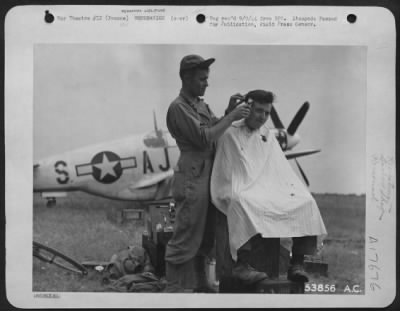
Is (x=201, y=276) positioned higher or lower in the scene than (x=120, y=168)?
lower

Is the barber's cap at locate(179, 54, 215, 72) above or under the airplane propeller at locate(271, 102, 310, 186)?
above

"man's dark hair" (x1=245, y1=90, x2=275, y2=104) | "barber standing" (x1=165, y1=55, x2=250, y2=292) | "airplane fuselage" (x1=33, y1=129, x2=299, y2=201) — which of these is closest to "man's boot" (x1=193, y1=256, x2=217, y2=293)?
"barber standing" (x1=165, y1=55, x2=250, y2=292)

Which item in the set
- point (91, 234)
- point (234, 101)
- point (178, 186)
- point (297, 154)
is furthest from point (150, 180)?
point (297, 154)

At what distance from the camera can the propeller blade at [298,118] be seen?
68.9 inches

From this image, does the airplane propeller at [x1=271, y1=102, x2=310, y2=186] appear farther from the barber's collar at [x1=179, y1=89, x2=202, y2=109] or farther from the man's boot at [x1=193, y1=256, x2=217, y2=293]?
the man's boot at [x1=193, y1=256, x2=217, y2=293]

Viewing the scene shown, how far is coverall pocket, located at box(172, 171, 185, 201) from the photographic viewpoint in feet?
5.65

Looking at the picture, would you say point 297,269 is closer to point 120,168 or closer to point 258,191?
point 258,191

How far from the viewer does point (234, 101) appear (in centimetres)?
172

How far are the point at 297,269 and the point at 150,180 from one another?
51 centimetres

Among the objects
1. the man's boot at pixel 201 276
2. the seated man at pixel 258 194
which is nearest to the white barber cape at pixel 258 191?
the seated man at pixel 258 194

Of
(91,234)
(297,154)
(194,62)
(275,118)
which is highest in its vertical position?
(194,62)

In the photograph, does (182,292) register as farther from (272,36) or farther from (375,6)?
(375,6)

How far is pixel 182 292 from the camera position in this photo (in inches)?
69.2

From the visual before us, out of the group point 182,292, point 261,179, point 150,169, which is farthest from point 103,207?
point 261,179
